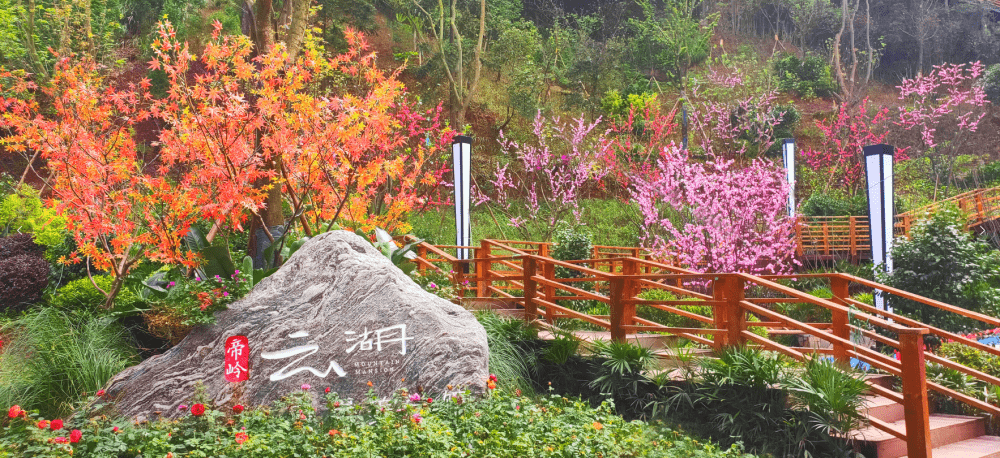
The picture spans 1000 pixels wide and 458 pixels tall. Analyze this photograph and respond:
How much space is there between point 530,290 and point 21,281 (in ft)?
20.7

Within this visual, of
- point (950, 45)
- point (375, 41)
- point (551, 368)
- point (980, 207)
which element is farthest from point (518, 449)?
point (950, 45)

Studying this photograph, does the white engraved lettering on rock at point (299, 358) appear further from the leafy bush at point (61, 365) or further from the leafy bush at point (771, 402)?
the leafy bush at point (771, 402)

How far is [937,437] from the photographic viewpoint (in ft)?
17.5

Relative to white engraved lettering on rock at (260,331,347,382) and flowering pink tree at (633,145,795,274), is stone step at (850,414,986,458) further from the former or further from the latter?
flowering pink tree at (633,145,795,274)

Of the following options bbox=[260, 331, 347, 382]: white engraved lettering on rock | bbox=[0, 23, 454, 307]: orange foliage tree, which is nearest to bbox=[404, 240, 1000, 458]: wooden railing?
bbox=[0, 23, 454, 307]: orange foliage tree

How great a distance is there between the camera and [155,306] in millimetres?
5906

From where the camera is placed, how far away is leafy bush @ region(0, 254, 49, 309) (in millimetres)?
8602

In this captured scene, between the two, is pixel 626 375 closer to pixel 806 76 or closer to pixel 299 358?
pixel 299 358

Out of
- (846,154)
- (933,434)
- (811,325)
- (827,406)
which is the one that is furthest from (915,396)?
(846,154)

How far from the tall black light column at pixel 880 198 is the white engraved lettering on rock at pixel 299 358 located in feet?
25.0

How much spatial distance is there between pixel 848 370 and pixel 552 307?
117 inches

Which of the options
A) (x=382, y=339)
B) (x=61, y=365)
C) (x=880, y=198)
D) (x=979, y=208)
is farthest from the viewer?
(x=979, y=208)

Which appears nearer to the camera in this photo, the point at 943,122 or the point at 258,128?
the point at 258,128

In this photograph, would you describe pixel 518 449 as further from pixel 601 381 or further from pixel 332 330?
pixel 601 381
